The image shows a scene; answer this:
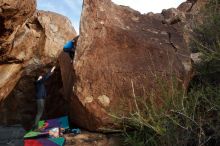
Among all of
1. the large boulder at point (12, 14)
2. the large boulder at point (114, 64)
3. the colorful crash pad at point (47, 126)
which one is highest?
the large boulder at point (12, 14)

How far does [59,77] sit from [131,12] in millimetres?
2633

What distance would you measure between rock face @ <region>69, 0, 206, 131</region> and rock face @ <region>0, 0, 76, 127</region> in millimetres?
2288

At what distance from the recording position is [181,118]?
220 inches

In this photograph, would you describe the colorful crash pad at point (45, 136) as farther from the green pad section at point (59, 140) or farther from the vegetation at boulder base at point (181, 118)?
the vegetation at boulder base at point (181, 118)

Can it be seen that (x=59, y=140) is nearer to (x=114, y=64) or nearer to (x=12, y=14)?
(x=114, y=64)

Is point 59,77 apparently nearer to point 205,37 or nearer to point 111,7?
point 111,7

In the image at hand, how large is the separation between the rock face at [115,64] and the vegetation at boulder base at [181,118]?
11.9 inches

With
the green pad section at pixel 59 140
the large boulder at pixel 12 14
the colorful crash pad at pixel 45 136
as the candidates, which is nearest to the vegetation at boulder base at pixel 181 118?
the green pad section at pixel 59 140

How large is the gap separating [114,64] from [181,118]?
156 centimetres

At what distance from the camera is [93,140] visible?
6.39 m

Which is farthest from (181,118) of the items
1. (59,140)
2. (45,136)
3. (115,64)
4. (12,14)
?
(12,14)

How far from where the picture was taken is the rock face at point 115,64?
21.2 feet

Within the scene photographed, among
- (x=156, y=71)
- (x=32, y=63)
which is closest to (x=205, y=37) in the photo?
(x=156, y=71)

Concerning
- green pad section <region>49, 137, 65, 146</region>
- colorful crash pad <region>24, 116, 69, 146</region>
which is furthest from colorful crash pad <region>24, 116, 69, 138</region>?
green pad section <region>49, 137, 65, 146</region>
